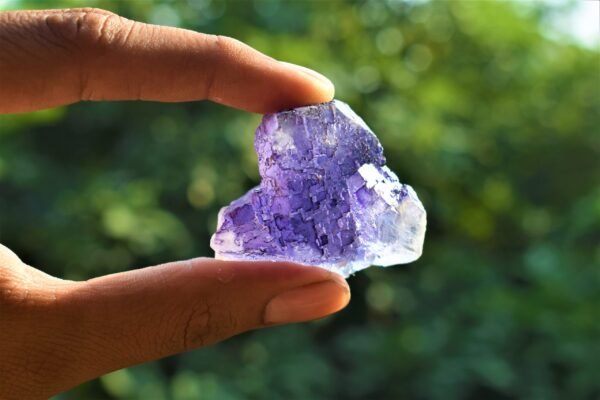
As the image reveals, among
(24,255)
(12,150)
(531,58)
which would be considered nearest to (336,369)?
(24,255)

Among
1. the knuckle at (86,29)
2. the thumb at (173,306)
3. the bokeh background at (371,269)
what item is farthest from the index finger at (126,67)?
the bokeh background at (371,269)

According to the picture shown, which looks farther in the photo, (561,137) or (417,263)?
(561,137)

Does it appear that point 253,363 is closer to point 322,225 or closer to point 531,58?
point 322,225

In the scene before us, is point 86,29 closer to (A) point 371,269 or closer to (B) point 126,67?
(B) point 126,67

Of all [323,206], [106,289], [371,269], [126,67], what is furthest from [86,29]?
[371,269]

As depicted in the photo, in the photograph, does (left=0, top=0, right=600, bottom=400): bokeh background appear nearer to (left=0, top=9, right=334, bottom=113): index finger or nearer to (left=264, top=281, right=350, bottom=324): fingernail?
(left=264, top=281, right=350, bottom=324): fingernail

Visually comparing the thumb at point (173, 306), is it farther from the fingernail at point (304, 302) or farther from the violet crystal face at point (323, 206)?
the violet crystal face at point (323, 206)

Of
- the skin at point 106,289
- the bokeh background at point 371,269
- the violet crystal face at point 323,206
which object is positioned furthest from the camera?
the bokeh background at point 371,269
